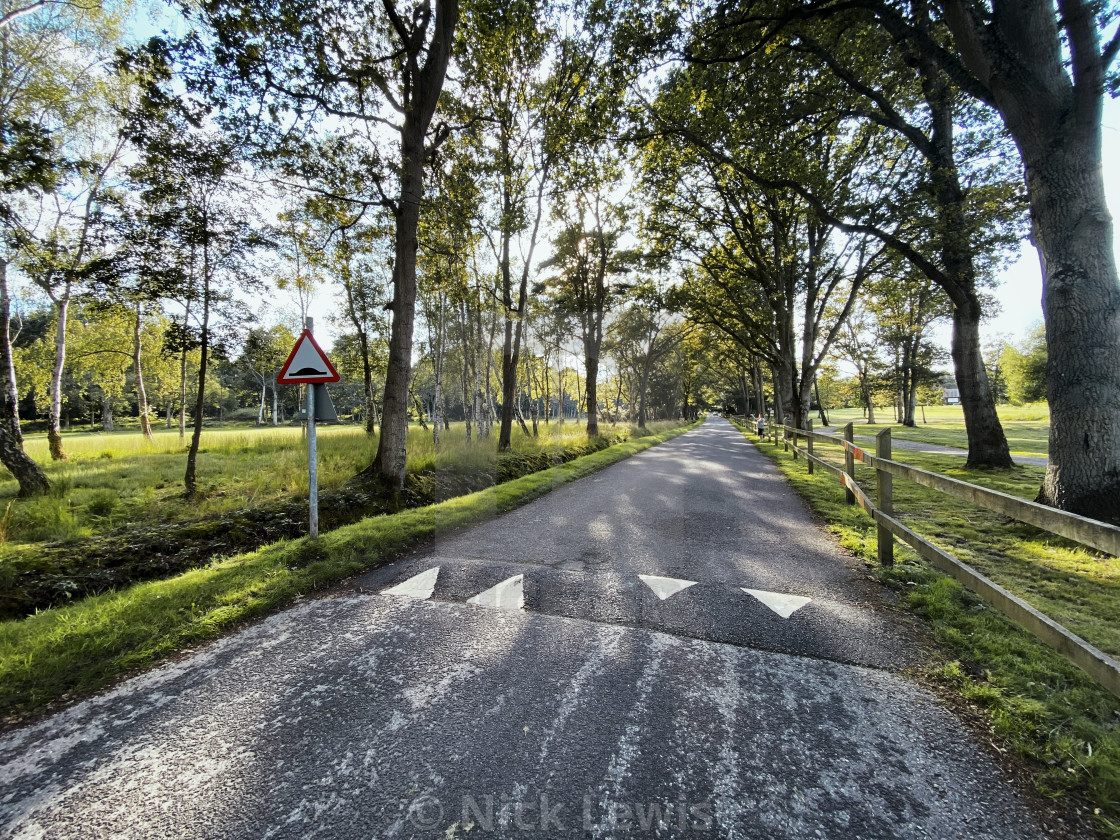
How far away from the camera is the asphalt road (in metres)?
1.79

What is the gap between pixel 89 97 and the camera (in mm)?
12906

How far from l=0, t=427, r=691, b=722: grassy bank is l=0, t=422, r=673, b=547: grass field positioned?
343 cm

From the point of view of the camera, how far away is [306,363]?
572cm

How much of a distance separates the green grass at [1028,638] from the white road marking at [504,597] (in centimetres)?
305

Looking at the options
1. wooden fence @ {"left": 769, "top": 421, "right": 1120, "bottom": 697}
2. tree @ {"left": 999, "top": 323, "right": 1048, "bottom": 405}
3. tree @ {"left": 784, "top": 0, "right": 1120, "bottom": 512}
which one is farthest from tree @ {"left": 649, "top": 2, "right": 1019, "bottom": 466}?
tree @ {"left": 999, "top": 323, "right": 1048, "bottom": 405}

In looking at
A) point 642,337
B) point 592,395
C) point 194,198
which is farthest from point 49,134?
point 642,337

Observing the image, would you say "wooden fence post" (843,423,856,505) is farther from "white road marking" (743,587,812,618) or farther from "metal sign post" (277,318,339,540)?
"metal sign post" (277,318,339,540)

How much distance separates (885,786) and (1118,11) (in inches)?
379

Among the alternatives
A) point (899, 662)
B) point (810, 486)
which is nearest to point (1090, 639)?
point (899, 662)

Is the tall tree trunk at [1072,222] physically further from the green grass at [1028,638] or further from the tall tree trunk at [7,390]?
the tall tree trunk at [7,390]

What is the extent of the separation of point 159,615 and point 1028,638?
6.75 meters

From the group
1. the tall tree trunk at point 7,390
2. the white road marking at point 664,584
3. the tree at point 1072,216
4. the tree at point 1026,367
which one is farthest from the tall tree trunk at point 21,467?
Answer: the tree at point 1026,367

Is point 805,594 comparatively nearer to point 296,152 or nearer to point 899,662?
point 899,662

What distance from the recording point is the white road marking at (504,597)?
3.84 meters
